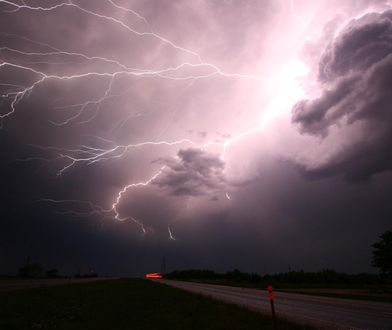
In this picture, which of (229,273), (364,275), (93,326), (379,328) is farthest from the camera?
(229,273)

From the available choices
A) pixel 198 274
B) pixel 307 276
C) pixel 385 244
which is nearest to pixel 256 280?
pixel 307 276

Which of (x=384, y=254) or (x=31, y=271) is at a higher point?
(x=31, y=271)

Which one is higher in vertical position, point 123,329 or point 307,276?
point 307,276

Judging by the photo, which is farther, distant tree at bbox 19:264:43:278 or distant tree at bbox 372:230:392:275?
distant tree at bbox 19:264:43:278

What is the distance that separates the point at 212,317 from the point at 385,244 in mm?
35427

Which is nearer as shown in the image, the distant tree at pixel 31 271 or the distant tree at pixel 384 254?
the distant tree at pixel 384 254

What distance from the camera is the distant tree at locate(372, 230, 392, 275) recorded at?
41.0m

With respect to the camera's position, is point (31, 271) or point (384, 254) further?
point (31, 271)

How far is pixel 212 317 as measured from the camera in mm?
14789

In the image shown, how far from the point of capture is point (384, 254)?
41.6 metres

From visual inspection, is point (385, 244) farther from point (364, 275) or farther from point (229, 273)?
point (229, 273)

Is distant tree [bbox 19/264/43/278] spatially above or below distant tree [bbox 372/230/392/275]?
above

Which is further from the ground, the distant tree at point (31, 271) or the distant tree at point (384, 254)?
the distant tree at point (31, 271)

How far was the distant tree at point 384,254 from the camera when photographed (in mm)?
41031
